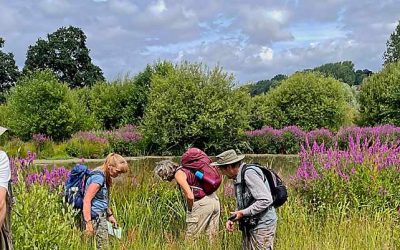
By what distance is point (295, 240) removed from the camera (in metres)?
5.55

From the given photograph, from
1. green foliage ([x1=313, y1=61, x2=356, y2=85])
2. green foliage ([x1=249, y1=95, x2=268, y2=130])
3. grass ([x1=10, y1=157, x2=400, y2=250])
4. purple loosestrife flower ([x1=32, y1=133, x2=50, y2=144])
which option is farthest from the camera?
green foliage ([x1=313, y1=61, x2=356, y2=85])

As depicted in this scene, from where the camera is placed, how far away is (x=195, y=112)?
19578 millimetres

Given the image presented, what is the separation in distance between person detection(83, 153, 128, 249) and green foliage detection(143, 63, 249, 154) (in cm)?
1368

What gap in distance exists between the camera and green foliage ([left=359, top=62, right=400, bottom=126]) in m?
21.5

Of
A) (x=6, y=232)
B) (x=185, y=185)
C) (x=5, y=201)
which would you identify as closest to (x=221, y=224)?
(x=185, y=185)

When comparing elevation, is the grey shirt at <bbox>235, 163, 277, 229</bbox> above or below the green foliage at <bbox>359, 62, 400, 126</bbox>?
below

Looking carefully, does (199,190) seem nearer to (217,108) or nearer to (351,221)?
(351,221)

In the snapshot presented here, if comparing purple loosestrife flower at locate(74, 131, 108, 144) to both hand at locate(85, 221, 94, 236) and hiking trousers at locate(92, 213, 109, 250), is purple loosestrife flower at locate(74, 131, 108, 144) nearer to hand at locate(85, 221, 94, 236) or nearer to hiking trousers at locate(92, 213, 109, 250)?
hiking trousers at locate(92, 213, 109, 250)

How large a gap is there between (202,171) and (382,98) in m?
17.3

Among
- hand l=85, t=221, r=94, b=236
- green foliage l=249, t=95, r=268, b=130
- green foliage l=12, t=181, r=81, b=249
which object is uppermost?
green foliage l=249, t=95, r=268, b=130

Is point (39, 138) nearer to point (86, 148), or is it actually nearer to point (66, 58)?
point (86, 148)

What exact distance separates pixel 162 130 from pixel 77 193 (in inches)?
555

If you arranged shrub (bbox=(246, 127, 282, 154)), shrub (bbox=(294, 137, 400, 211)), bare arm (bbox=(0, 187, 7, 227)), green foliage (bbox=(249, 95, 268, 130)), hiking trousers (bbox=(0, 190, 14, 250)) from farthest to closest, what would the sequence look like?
green foliage (bbox=(249, 95, 268, 130)) → shrub (bbox=(246, 127, 282, 154)) → shrub (bbox=(294, 137, 400, 211)) → hiking trousers (bbox=(0, 190, 14, 250)) → bare arm (bbox=(0, 187, 7, 227))

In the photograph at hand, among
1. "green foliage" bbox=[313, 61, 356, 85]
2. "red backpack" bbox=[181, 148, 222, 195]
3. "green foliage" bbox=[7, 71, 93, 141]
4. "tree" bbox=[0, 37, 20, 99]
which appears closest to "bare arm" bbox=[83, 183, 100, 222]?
"red backpack" bbox=[181, 148, 222, 195]
